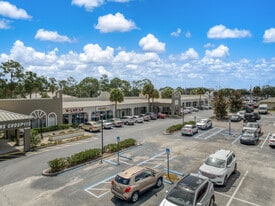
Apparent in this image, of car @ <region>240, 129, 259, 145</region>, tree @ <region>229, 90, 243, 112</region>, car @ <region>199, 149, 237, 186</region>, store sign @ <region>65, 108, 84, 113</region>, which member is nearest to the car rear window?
car @ <region>199, 149, 237, 186</region>

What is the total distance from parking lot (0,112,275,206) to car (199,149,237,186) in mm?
573

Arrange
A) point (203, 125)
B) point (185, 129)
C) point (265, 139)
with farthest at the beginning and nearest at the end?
point (203, 125) < point (185, 129) < point (265, 139)

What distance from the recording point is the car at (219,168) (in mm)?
14501

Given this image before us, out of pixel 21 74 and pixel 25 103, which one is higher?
pixel 21 74

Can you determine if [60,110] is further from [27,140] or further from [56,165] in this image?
[56,165]

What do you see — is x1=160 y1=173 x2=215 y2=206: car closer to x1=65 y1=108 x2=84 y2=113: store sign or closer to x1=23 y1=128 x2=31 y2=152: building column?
x1=23 y1=128 x2=31 y2=152: building column

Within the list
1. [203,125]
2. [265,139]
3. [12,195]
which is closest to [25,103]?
[12,195]

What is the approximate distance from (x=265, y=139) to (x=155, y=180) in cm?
2156

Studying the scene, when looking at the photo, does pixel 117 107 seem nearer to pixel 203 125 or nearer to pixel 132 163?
pixel 203 125

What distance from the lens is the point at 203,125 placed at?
35.6m

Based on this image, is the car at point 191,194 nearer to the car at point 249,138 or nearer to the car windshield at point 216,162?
the car windshield at point 216,162

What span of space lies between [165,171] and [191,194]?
686 cm

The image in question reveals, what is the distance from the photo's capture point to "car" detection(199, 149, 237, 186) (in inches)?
571

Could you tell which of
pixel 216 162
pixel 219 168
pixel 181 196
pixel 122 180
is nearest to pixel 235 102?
pixel 216 162
